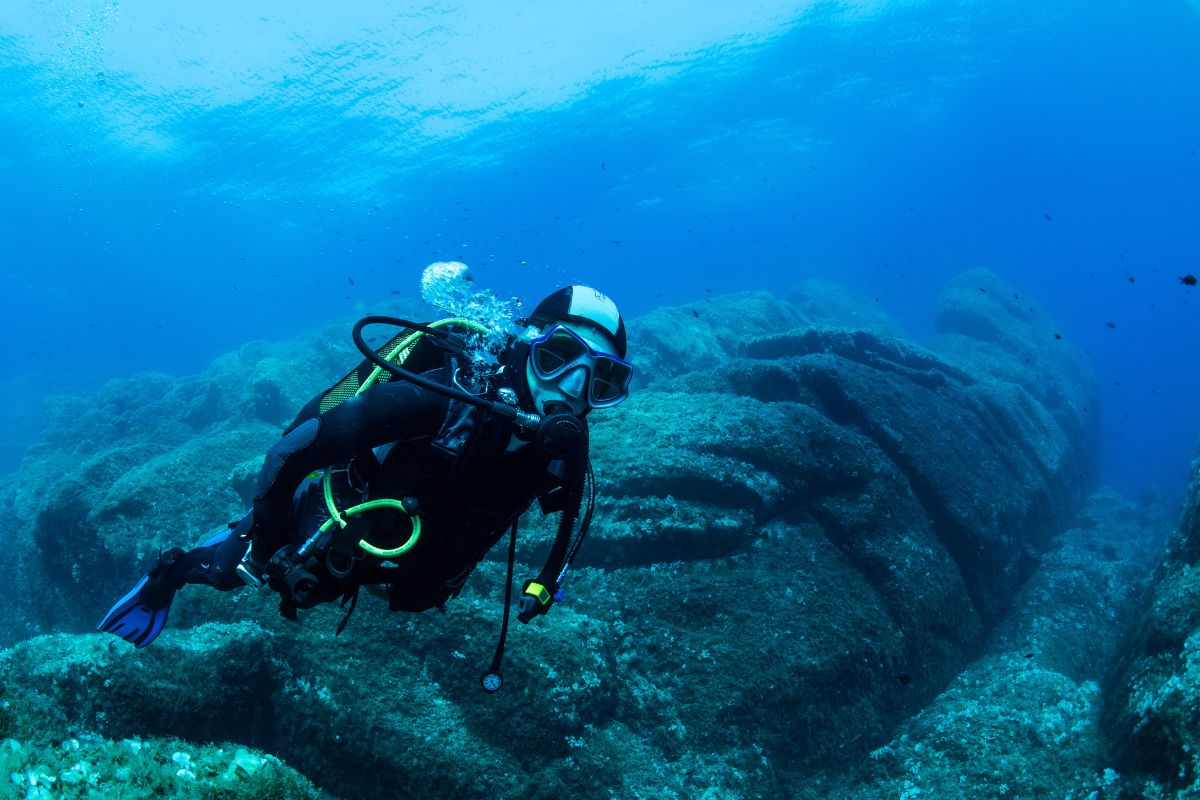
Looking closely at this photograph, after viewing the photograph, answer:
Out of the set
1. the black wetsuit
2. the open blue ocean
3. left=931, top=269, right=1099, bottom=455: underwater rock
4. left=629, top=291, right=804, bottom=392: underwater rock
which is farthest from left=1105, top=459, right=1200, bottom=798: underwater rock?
left=931, top=269, right=1099, bottom=455: underwater rock

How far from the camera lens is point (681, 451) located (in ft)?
23.5

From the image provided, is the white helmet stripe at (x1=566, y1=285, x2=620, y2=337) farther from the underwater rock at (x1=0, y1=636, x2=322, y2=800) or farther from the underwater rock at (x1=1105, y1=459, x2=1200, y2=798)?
the underwater rock at (x1=1105, y1=459, x2=1200, y2=798)

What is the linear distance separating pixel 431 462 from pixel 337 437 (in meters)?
0.47

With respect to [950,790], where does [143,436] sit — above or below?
below

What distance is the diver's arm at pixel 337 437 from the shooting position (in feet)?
8.72

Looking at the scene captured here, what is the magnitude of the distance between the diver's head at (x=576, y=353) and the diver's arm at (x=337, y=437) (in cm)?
56

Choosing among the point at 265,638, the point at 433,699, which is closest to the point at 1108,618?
the point at 433,699

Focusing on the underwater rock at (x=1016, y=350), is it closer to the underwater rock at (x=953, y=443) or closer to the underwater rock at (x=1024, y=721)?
the underwater rock at (x=953, y=443)

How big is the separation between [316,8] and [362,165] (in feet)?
57.2

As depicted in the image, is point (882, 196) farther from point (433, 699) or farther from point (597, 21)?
point (433, 699)

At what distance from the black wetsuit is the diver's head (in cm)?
33

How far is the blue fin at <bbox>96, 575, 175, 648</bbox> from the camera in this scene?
4.02 meters

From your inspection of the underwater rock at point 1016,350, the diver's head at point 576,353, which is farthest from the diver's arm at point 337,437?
the underwater rock at point 1016,350

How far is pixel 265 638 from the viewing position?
181 inches
